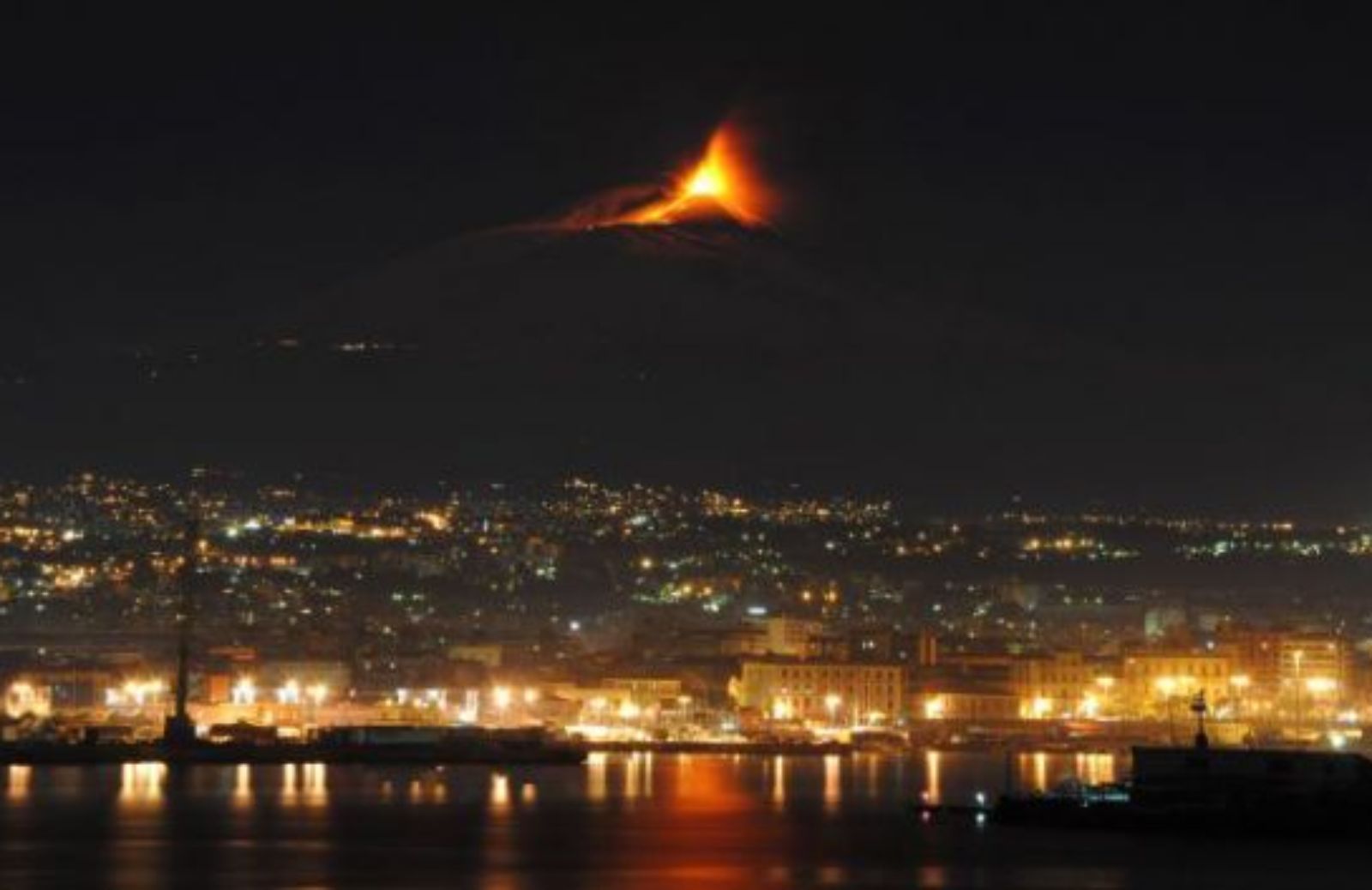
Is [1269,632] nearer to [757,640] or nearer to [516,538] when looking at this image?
[757,640]

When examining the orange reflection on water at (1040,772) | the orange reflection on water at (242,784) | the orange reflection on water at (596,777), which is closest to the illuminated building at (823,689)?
the orange reflection on water at (1040,772)

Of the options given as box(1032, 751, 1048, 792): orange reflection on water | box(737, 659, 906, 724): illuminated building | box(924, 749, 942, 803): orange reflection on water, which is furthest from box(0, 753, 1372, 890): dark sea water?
box(737, 659, 906, 724): illuminated building

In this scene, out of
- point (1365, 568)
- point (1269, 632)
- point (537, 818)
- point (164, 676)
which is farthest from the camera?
point (1365, 568)

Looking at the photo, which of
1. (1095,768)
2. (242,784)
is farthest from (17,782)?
(1095,768)

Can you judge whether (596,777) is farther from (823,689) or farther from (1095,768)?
(823,689)

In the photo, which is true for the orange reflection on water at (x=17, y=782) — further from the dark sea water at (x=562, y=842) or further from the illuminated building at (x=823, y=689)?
Answer: the illuminated building at (x=823, y=689)

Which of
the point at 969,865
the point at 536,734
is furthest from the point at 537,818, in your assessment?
the point at 536,734

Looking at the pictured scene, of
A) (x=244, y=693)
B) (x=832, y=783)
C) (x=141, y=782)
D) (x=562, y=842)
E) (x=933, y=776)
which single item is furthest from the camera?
(x=244, y=693)

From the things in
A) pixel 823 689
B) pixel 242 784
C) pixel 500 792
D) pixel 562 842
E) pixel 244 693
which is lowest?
pixel 562 842
